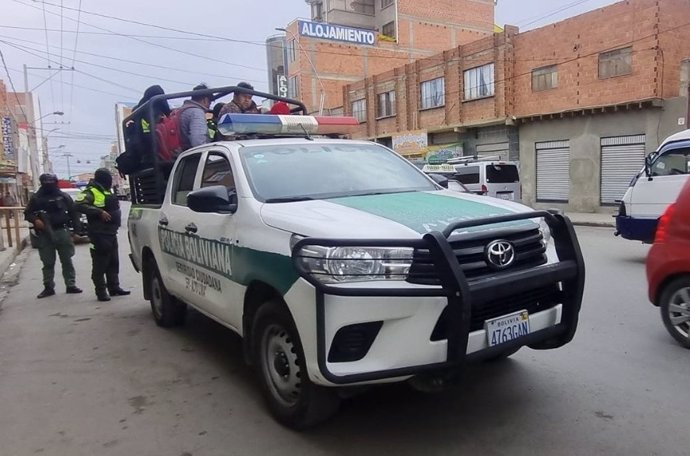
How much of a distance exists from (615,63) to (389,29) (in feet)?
101

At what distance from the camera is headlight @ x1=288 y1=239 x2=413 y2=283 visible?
2.89 meters

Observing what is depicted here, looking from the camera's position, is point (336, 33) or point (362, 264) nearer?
point (362, 264)

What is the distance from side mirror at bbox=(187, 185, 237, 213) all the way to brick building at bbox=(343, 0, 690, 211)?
19138 millimetres

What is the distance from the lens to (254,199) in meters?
3.77

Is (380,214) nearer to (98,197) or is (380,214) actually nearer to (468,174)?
(98,197)

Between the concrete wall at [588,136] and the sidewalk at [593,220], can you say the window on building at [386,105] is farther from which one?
the sidewalk at [593,220]

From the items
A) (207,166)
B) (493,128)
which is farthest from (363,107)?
(207,166)

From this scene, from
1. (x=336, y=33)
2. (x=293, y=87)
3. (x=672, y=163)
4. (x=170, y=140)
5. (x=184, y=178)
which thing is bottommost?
(x=672, y=163)

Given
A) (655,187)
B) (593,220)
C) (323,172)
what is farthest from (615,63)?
(323,172)

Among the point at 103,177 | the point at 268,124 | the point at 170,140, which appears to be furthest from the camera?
the point at 103,177

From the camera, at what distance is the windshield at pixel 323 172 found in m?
3.96

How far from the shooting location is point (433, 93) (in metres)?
29.8

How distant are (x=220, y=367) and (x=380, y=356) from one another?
2.31m

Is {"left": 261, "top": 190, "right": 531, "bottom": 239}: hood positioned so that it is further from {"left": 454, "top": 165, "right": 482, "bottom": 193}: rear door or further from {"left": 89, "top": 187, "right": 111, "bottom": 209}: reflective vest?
{"left": 454, "top": 165, "right": 482, "bottom": 193}: rear door
